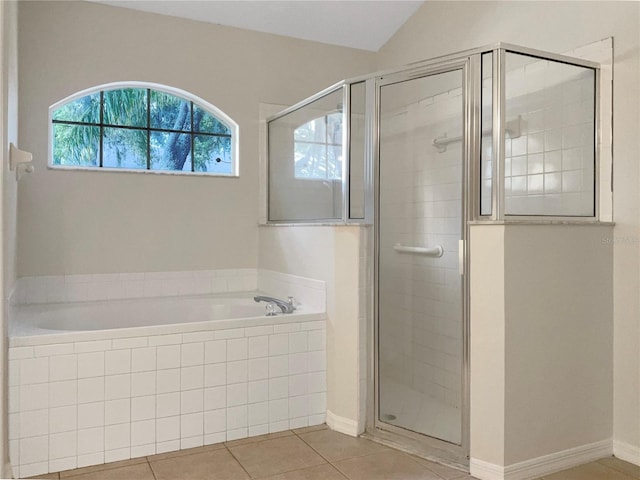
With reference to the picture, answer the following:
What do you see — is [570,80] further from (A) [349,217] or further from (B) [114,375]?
(B) [114,375]

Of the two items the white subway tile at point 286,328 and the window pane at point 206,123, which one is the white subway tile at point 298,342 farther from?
the window pane at point 206,123

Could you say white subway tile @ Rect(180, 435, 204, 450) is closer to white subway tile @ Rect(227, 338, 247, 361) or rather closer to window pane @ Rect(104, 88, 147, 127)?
white subway tile @ Rect(227, 338, 247, 361)

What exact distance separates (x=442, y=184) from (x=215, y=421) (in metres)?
1.55

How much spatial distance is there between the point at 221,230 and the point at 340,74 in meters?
1.46

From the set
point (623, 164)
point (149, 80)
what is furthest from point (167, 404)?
point (623, 164)

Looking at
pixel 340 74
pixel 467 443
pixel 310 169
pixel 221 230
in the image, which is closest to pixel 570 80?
pixel 310 169

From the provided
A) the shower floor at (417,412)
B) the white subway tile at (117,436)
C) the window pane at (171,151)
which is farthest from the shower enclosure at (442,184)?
the window pane at (171,151)

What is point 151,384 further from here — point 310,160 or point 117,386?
point 310,160

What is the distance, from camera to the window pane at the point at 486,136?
230 cm

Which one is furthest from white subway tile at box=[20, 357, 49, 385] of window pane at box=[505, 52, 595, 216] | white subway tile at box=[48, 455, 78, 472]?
window pane at box=[505, 52, 595, 216]

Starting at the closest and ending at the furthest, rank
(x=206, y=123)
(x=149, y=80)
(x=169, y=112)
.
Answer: (x=149, y=80)
(x=169, y=112)
(x=206, y=123)

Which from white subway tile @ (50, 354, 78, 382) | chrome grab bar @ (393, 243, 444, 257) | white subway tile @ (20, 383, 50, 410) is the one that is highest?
chrome grab bar @ (393, 243, 444, 257)

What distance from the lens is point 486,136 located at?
7.64ft

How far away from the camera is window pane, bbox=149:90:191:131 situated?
11.8 ft
